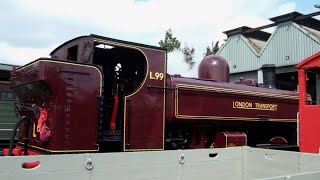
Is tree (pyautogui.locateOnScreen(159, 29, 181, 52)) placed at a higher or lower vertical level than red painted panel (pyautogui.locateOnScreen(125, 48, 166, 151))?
higher

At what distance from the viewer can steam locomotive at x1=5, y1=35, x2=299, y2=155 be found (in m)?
5.86

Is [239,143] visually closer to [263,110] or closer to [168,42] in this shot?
[263,110]

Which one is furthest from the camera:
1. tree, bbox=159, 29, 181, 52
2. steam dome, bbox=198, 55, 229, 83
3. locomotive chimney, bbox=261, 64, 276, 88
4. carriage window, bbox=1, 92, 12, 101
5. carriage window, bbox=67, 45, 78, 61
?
tree, bbox=159, 29, 181, 52

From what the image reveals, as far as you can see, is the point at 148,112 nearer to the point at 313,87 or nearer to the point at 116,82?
the point at 116,82

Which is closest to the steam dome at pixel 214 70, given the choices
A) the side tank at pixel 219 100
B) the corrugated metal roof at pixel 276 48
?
the side tank at pixel 219 100

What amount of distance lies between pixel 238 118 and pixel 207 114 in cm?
111

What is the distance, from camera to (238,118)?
341 inches

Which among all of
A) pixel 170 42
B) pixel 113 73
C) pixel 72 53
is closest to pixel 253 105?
pixel 113 73

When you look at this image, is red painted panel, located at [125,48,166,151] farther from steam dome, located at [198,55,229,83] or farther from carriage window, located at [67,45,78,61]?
steam dome, located at [198,55,229,83]

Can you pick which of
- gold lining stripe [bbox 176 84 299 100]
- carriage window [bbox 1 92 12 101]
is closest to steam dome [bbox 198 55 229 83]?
gold lining stripe [bbox 176 84 299 100]

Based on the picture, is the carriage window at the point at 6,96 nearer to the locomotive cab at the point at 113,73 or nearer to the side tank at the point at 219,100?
the locomotive cab at the point at 113,73

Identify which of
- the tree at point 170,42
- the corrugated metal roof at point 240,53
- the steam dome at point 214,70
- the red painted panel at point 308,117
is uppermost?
the tree at point 170,42

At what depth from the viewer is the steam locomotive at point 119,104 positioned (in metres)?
5.86

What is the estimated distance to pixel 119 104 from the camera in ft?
22.2
